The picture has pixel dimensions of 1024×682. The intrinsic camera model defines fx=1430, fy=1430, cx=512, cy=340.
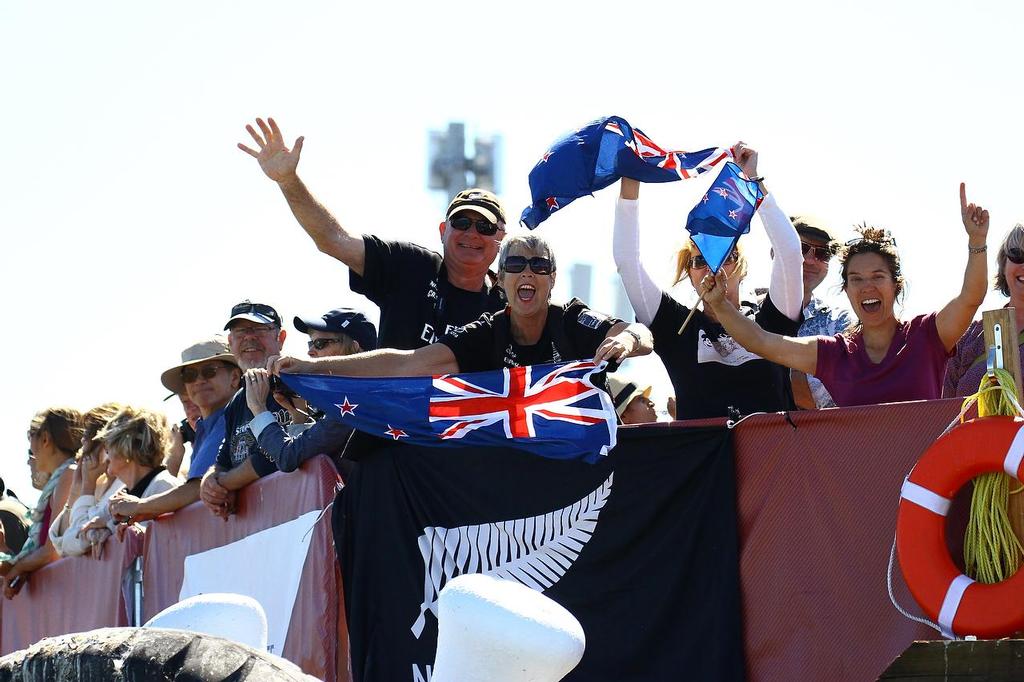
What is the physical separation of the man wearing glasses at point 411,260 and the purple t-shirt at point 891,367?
1.98 metres

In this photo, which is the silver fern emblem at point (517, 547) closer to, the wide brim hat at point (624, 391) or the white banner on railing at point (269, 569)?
the white banner on railing at point (269, 569)

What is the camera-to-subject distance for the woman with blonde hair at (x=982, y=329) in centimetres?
582

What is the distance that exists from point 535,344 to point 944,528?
Answer: 83.2 inches

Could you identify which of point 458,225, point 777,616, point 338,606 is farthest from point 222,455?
point 777,616

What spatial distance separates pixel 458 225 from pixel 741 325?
5.95ft

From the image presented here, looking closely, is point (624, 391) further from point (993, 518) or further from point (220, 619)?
point (220, 619)

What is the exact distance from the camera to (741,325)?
5.83 meters

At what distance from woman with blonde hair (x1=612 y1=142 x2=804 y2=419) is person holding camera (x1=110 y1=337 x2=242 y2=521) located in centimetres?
304

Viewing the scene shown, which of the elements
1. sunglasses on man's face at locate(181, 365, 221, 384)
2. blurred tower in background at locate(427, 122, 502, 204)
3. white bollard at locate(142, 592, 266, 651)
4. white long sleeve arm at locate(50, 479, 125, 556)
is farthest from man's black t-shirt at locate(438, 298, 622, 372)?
blurred tower in background at locate(427, 122, 502, 204)

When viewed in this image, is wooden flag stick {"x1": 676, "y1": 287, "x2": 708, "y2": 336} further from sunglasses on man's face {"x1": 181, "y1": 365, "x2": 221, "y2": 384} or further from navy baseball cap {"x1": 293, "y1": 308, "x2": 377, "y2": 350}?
sunglasses on man's face {"x1": 181, "y1": 365, "x2": 221, "y2": 384}

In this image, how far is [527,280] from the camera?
6191mm

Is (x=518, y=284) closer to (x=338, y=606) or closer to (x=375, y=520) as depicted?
(x=375, y=520)

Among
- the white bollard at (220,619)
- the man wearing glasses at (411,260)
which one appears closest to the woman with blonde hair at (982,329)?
the man wearing glasses at (411,260)

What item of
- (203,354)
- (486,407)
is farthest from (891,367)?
(203,354)
